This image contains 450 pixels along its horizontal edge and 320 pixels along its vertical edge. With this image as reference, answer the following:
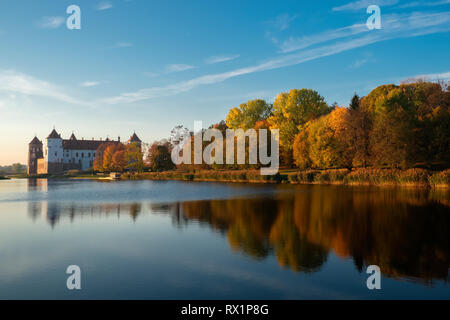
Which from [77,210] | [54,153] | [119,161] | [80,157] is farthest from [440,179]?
[80,157]

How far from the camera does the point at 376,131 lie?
47.7m

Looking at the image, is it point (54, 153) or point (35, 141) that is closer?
point (54, 153)

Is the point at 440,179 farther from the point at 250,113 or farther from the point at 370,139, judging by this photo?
the point at 250,113

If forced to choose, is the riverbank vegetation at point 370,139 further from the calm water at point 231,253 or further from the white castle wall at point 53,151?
the white castle wall at point 53,151

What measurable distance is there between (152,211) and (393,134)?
113ft

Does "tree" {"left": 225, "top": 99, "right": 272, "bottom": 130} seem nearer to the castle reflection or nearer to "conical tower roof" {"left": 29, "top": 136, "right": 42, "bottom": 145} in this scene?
the castle reflection

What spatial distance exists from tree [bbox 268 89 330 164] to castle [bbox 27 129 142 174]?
88.8 meters

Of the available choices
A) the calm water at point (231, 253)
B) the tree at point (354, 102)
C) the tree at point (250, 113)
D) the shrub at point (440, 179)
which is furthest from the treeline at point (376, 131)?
the calm water at point (231, 253)

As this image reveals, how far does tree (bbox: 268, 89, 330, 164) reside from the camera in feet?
212

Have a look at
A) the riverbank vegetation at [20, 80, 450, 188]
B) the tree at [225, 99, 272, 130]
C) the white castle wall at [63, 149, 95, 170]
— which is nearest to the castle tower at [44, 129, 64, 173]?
the white castle wall at [63, 149, 95, 170]

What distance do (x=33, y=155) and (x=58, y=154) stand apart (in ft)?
45.6

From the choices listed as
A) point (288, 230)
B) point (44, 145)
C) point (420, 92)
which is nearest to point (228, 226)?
point (288, 230)

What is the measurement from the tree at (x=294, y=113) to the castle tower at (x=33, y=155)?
115 metres
